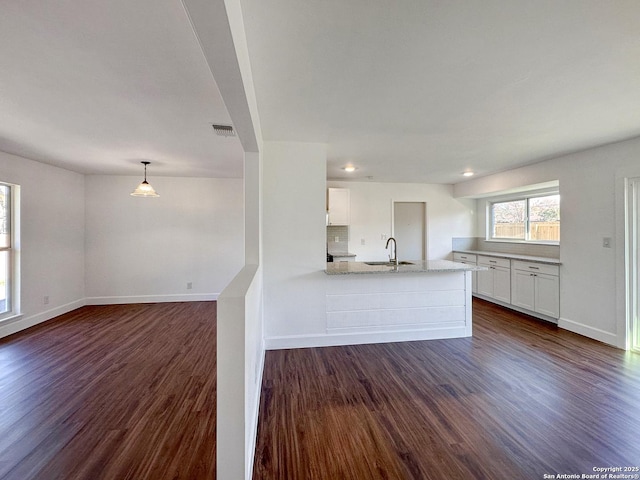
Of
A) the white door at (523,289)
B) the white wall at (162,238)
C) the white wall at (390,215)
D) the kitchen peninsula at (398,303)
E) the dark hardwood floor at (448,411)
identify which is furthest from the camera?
the white wall at (390,215)

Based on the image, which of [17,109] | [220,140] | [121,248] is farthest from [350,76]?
[121,248]

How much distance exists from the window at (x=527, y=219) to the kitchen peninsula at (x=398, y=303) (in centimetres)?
229

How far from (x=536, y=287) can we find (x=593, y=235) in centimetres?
106

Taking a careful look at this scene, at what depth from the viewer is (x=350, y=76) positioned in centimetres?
182

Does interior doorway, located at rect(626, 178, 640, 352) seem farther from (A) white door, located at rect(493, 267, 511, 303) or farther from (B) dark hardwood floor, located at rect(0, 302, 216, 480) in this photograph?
(B) dark hardwood floor, located at rect(0, 302, 216, 480)

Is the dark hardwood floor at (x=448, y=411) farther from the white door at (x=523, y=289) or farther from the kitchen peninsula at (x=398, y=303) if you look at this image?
the white door at (x=523, y=289)

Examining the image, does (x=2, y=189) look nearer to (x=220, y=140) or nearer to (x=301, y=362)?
(x=220, y=140)

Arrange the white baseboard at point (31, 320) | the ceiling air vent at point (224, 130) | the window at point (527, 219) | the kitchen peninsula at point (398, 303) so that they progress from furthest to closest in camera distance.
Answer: the window at point (527, 219), the white baseboard at point (31, 320), the kitchen peninsula at point (398, 303), the ceiling air vent at point (224, 130)

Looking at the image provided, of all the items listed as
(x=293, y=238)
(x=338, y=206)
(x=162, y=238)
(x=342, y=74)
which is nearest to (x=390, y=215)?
(x=338, y=206)

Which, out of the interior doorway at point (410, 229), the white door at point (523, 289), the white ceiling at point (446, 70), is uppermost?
the white ceiling at point (446, 70)

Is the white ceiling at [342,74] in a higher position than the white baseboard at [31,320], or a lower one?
higher

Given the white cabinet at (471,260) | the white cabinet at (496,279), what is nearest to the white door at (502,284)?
the white cabinet at (496,279)

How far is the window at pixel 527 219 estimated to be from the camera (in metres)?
4.48

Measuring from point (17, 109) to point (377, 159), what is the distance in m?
3.75
